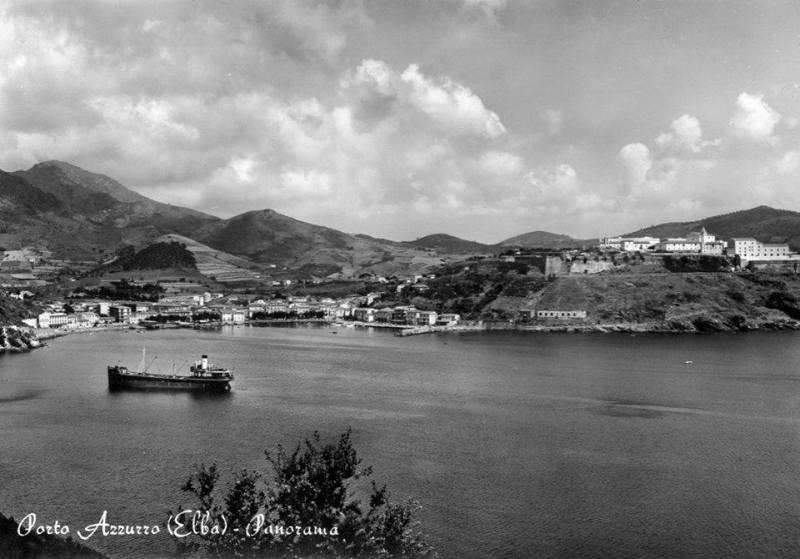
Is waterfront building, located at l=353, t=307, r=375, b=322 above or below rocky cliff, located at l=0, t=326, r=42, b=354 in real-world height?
above

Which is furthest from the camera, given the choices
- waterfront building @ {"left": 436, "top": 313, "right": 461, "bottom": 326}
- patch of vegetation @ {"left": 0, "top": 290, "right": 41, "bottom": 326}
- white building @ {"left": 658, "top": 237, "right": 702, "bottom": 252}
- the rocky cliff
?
white building @ {"left": 658, "top": 237, "right": 702, "bottom": 252}

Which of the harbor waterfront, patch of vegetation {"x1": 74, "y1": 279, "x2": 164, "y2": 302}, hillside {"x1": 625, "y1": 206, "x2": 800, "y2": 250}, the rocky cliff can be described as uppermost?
hillside {"x1": 625, "y1": 206, "x2": 800, "y2": 250}

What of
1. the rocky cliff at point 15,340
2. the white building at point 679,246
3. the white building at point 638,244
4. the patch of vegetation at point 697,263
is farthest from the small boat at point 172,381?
the white building at point 679,246

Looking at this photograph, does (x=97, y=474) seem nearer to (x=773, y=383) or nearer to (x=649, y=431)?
(x=649, y=431)

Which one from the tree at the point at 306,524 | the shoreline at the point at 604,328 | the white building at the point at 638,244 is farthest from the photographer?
the white building at the point at 638,244

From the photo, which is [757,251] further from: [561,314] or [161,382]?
[161,382]

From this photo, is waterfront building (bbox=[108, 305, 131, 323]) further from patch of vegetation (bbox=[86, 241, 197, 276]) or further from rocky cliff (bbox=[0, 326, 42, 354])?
patch of vegetation (bbox=[86, 241, 197, 276])

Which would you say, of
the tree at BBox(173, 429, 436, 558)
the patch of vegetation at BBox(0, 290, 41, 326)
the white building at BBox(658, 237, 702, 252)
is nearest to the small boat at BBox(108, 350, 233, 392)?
the tree at BBox(173, 429, 436, 558)

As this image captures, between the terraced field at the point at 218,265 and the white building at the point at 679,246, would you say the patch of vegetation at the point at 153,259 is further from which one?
the white building at the point at 679,246

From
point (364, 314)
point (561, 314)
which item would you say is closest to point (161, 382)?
point (561, 314)
